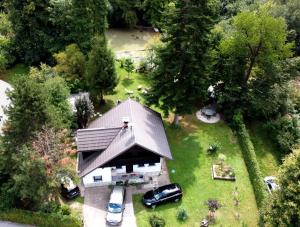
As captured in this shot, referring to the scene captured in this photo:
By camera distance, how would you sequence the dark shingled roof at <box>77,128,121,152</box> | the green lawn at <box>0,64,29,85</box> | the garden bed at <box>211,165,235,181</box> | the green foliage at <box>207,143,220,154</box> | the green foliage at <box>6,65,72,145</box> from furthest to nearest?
the green lawn at <box>0,64,29,85</box> < the green foliage at <box>207,143,220,154</box> < the garden bed at <box>211,165,235,181</box> < the dark shingled roof at <box>77,128,121,152</box> < the green foliage at <box>6,65,72,145</box>

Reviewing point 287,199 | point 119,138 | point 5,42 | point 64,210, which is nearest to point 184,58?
point 119,138

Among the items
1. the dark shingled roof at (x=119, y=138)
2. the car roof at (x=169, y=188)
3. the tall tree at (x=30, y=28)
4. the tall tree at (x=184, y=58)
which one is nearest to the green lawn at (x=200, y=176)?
the car roof at (x=169, y=188)

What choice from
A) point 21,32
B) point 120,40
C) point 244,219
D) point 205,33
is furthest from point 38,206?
point 120,40

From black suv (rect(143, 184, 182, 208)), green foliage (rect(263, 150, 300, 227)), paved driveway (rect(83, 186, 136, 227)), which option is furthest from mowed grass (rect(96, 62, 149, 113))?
green foliage (rect(263, 150, 300, 227))

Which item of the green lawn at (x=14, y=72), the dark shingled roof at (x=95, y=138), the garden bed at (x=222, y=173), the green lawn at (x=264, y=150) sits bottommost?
the green lawn at (x=264, y=150)

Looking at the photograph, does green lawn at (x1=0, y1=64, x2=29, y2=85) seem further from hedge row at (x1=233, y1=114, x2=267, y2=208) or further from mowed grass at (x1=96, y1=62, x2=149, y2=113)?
hedge row at (x1=233, y1=114, x2=267, y2=208)

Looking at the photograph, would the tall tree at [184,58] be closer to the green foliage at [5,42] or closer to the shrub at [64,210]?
the shrub at [64,210]
